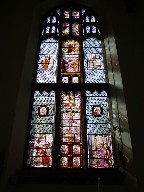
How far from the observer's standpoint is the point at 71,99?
5887mm

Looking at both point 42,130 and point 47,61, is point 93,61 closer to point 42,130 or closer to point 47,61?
point 47,61

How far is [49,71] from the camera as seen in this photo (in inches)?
253

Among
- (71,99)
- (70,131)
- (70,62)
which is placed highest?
(70,62)

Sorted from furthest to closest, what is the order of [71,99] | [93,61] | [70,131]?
[93,61] → [71,99] → [70,131]

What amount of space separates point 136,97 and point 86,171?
5.40 ft

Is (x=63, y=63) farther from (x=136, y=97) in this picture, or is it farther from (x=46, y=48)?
(x=136, y=97)

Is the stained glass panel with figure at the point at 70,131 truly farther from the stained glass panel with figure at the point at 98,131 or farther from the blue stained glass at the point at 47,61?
the blue stained glass at the point at 47,61

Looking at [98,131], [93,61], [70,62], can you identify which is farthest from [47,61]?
[98,131]

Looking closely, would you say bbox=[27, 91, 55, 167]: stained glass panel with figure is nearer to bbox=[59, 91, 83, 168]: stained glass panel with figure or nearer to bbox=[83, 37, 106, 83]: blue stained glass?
bbox=[59, 91, 83, 168]: stained glass panel with figure

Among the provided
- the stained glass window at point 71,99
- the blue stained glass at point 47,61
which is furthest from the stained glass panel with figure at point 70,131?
the blue stained glass at point 47,61

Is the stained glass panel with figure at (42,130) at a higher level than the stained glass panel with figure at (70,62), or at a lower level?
lower

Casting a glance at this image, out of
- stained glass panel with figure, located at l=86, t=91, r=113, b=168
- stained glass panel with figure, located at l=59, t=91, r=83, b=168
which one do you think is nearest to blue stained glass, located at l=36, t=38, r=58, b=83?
stained glass panel with figure, located at l=59, t=91, r=83, b=168

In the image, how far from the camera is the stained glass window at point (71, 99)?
521 cm

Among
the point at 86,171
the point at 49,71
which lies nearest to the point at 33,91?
the point at 49,71
